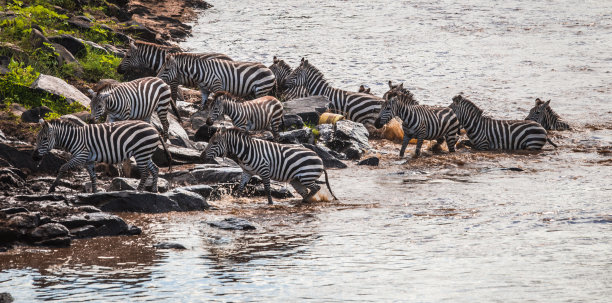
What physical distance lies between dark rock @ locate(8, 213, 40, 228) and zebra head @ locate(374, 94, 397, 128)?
901 cm

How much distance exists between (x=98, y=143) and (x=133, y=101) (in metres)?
2.61

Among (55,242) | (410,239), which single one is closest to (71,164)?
(55,242)

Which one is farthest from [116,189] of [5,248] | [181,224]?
[5,248]

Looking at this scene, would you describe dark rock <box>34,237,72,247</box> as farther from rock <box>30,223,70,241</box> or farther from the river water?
the river water

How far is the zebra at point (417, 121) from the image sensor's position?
696 inches

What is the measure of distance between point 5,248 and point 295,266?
3605mm

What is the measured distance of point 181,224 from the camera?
37.6 ft

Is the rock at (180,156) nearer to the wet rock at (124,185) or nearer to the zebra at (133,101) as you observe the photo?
the zebra at (133,101)

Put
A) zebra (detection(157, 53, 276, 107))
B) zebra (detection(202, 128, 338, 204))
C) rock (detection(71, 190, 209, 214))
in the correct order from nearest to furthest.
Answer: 1. rock (detection(71, 190, 209, 214))
2. zebra (detection(202, 128, 338, 204))
3. zebra (detection(157, 53, 276, 107))

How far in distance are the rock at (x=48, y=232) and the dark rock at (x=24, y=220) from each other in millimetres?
118

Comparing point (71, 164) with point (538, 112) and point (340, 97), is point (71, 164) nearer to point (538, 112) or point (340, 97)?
point (340, 97)

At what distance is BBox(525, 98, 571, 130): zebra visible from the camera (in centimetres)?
1998

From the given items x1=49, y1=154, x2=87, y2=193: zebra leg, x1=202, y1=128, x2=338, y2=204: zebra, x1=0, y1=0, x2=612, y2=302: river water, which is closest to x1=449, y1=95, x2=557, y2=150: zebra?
x1=0, y1=0, x2=612, y2=302: river water

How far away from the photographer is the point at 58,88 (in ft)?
53.7
